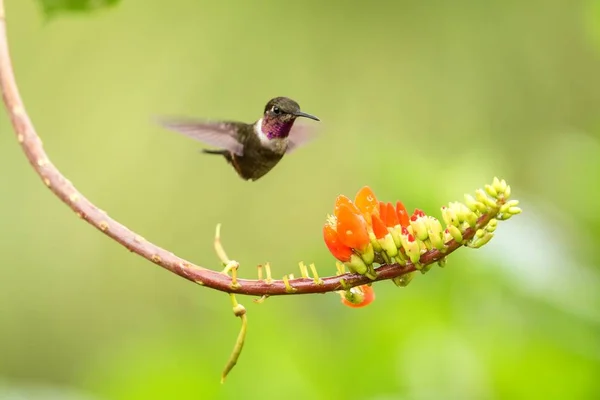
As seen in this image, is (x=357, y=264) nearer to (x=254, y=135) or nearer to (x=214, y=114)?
(x=254, y=135)

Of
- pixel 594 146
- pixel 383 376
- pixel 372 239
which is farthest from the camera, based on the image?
pixel 594 146

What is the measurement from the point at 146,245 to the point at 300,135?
4.07ft

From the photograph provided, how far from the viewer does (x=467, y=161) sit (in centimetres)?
287

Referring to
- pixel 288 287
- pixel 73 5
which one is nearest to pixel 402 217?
pixel 288 287

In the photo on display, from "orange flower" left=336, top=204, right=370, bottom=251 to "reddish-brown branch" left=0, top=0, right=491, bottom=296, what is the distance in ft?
0.19

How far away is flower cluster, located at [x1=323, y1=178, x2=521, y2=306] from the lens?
1.26m

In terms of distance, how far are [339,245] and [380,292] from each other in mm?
1573

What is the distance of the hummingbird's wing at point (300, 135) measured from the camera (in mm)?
2426

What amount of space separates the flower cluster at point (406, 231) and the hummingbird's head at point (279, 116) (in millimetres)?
570

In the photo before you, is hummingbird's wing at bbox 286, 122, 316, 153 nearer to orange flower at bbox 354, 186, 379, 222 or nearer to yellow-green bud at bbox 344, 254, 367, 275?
orange flower at bbox 354, 186, 379, 222

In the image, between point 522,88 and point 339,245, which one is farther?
point 522,88

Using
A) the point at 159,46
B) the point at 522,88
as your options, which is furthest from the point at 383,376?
the point at 159,46

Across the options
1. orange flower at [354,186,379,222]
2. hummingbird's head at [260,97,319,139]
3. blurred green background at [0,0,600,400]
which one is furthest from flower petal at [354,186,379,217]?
blurred green background at [0,0,600,400]

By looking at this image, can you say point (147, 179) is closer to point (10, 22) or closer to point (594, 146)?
point (10, 22)
